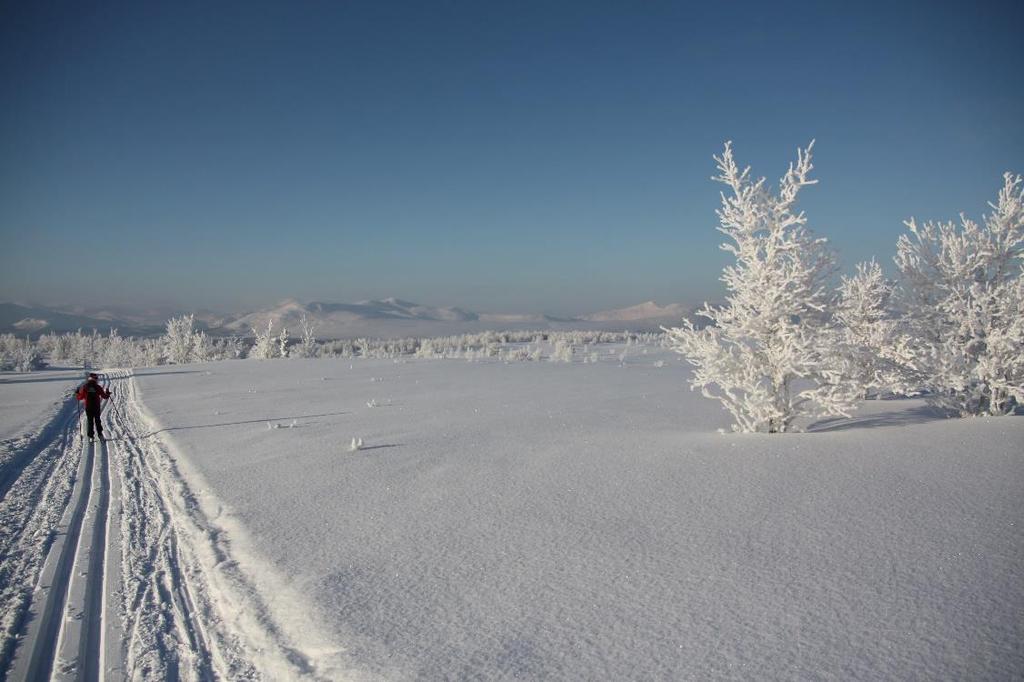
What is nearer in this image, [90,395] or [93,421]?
[90,395]

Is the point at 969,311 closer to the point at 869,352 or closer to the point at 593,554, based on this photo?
the point at 869,352

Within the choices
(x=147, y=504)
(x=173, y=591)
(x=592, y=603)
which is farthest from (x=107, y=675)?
(x=147, y=504)

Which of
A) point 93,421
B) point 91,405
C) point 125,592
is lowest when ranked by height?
point 125,592

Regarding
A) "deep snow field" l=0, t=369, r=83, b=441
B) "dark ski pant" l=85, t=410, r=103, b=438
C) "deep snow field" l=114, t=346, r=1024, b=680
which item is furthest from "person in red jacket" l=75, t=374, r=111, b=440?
"deep snow field" l=114, t=346, r=1024, b=680

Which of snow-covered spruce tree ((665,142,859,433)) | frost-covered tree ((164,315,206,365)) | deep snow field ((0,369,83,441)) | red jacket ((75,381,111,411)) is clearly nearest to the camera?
snow-covered spruce tree ((665,142,859,433))

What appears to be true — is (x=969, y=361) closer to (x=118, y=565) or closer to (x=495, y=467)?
(x=495, y=467)

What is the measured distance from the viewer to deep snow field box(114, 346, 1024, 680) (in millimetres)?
2908

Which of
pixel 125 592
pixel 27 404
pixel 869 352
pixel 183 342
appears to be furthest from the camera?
pixel 183 342

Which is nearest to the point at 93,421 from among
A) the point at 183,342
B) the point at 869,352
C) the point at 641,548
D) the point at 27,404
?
the point at 27,404

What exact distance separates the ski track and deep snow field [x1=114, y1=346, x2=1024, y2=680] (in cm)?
24

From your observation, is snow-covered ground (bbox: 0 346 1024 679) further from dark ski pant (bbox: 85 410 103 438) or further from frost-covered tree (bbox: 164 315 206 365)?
frost-covered tree (bbox: 164 315 206 365)

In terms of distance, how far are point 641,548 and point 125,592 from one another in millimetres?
3826

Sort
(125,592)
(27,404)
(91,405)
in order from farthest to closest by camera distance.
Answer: (27,404) < (91,405) < (125,592)

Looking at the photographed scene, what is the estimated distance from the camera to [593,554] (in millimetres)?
4164
